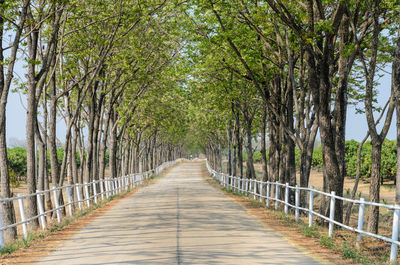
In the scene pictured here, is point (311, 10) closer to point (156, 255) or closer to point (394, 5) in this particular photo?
point (394, 5)

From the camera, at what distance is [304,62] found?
2506cm

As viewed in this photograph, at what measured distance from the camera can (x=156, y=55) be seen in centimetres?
3198

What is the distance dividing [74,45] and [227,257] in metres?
17.3

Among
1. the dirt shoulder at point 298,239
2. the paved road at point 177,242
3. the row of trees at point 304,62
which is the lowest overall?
the dirt shoulder at point 298,239

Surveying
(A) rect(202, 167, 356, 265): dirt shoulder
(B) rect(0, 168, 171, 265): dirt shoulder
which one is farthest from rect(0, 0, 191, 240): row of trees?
(A) rect(202, 167, 356, 265): dirt shoulder

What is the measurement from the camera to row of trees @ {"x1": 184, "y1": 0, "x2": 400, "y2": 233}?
14867 mm

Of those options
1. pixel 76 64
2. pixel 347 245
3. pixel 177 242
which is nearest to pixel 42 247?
pixel 177 242

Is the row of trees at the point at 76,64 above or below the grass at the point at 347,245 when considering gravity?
above

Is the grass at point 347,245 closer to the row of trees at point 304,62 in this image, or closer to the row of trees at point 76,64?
the row of trees at point 304,62

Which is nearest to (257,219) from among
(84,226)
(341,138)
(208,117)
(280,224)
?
(280,224)

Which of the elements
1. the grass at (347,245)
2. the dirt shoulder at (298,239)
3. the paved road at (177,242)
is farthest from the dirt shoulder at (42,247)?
the grass at (347,245)

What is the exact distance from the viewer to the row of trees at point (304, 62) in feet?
48.8

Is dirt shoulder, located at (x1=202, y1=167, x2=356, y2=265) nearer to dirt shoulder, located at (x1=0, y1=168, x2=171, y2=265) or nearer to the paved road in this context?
the paved road

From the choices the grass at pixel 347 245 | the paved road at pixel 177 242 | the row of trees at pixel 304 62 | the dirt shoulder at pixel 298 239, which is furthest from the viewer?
the row of trees at pixel 304 62
